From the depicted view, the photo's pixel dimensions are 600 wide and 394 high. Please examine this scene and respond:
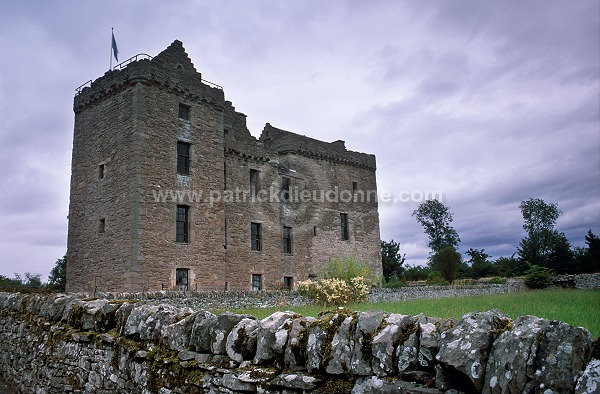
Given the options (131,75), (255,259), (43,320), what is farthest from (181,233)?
(43,320)

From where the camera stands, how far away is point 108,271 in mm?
19719

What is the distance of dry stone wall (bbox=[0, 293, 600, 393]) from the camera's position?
7.74 ft

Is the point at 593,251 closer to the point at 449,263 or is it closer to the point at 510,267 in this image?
the point at 510,267

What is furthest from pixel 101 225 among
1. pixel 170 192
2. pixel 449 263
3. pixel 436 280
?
pixel 449 263

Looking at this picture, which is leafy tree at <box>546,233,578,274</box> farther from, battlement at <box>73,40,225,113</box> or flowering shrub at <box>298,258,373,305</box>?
battlement at <box>73,40,225,113</box>

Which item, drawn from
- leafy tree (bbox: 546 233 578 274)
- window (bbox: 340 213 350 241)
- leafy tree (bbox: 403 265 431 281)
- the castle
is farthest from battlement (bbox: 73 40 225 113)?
leafy tree (bbox: 546 233 578 274)

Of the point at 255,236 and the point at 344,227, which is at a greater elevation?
the point at 344,227

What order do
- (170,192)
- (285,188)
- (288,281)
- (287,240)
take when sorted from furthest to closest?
(285,188) → (287,240) → (288,281) → (170,192)

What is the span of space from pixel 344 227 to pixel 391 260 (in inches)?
736

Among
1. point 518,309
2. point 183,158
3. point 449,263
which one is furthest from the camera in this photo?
point 449,263

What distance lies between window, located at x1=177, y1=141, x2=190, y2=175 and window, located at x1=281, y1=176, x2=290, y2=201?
27.3 ft

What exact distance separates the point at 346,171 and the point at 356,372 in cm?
3159

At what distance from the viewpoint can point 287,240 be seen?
2869 cm

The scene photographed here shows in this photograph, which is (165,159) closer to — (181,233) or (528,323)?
(181,233)
